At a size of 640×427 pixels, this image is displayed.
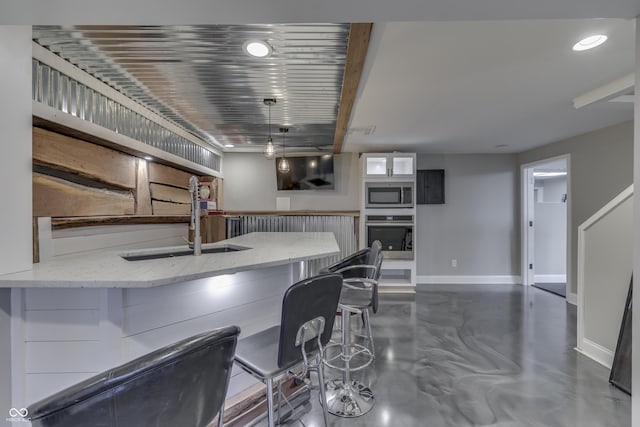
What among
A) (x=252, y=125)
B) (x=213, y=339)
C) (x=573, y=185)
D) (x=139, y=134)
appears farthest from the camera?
(x=573, y=185)

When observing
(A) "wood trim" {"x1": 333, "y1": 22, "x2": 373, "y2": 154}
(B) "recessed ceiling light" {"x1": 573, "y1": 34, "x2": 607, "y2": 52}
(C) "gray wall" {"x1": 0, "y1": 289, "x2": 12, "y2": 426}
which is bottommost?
(C) "gray wall" {"x1": 0, "y1": 289, "x2": 12, "y2": 426}

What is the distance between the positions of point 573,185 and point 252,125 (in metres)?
4.70

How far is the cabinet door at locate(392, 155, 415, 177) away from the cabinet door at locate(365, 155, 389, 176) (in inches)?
5.3

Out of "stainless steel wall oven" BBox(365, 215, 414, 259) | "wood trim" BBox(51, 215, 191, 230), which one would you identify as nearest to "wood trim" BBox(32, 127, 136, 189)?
"wood trim" BBox(51, 215, 191, 230)

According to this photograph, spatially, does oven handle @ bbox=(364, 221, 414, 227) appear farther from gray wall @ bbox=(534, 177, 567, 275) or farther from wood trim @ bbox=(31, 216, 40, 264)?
wood trim @ bbox=(31, 216, 40, 264)

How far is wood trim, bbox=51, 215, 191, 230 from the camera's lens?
2.03m

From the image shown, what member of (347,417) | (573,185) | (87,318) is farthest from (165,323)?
(573,185)

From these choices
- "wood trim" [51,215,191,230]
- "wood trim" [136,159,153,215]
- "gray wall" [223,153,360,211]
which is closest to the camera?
"wood trim" [51,215,191,230]

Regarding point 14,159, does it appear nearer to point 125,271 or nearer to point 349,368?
point 125,271

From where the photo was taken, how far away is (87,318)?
51.3 inches

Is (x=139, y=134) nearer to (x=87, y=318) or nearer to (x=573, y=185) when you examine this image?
(x=87, y=318)

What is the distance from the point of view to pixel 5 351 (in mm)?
1261

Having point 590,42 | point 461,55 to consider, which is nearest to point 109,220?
→ point 461,55

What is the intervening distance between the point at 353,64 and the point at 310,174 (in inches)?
132
